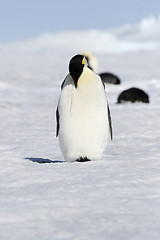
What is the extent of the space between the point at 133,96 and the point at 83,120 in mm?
7550

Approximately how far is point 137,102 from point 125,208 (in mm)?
9098

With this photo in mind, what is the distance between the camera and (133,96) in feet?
38.7

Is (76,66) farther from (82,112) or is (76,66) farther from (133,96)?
(133,96)

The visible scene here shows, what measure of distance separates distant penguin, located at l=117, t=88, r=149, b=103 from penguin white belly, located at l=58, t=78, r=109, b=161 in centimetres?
723

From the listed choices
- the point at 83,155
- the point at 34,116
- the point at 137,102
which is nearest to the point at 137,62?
the point at 137,102

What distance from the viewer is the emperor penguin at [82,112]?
4.32m

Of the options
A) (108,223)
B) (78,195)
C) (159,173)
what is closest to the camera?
(108,223)

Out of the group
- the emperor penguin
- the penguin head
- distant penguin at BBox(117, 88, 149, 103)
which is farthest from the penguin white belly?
distant penguin at BBox(117, 88, 149, 103)

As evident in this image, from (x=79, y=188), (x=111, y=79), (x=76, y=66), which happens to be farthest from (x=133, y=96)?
(x=79, y=188)

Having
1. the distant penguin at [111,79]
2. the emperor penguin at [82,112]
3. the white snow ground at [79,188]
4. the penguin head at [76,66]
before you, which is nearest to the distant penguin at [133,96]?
the white snow ground at [79,188]

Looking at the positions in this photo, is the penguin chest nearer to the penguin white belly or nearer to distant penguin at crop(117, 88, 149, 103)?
the penguin white belly

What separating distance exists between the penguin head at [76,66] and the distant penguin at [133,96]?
746cm

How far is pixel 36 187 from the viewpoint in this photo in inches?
133

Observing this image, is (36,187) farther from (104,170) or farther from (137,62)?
(137,62)
